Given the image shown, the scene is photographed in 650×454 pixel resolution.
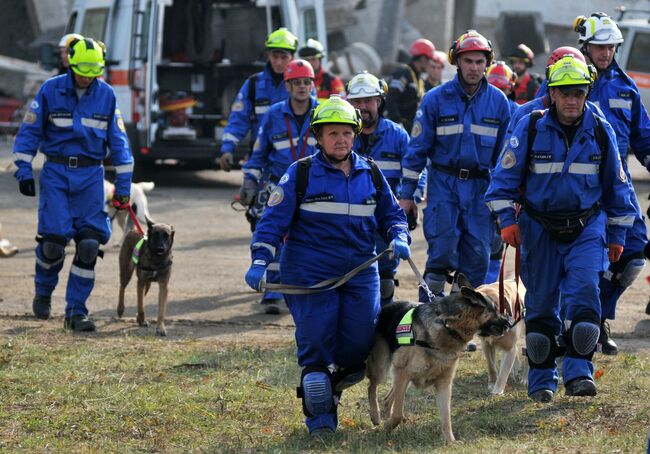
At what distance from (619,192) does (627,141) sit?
62.1 inches

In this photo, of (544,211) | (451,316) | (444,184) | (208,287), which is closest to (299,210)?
(451,316)

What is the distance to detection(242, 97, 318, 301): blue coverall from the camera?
10.7m

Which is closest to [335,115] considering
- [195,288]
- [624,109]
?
[624,109]

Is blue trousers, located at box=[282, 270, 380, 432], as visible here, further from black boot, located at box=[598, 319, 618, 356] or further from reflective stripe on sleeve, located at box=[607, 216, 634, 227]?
black boot, located at box=[598, 319, 618, 356]

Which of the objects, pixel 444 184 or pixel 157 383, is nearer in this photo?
pixel 157 383

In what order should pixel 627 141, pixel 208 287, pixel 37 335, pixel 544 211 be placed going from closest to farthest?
1. pixel 544 211
2. pixel 627 141
3. pixel 37 335
4. pixel 208 287

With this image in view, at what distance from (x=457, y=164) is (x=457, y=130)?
0.25 metres

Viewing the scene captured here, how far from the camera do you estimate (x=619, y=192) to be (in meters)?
7.61

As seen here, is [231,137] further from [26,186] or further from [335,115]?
[335,115]

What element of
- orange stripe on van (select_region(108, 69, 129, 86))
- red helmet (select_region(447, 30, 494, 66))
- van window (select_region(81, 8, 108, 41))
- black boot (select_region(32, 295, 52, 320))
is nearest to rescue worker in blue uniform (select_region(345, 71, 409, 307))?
red helmet (select_region(447, 30, 494, 66))

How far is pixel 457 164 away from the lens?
9.33m

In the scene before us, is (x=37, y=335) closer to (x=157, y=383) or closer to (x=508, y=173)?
(x=157, y=383)

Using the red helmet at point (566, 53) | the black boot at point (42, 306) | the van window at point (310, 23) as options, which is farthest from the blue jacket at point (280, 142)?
the van window at point (310, 23)

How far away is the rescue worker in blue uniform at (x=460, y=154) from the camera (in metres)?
9.31
